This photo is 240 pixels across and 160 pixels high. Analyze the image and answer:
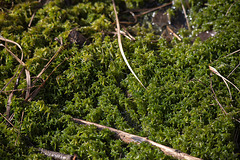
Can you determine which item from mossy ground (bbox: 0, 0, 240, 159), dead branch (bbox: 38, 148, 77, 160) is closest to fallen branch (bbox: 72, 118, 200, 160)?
mossy ground (bbox: 0, 0, 240, 159)

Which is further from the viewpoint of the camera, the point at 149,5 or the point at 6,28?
the point at 149,5

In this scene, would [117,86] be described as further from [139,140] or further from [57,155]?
[57,155]

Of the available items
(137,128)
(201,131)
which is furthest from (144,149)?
(201,131)

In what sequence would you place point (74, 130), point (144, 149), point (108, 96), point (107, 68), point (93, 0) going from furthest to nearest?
1. point (93, 0)
2. point (107, 68)
3. point (108, 96)
4. point (74, 130)
5. point (144, 149)

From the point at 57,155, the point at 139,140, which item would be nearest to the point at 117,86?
the point at 139,140

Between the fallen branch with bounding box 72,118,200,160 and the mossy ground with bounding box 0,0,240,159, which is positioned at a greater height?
the mossy ground with bounding box 0,0,240,159

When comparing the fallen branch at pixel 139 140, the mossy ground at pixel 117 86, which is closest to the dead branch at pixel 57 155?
the mossy ground at pixel 117 86

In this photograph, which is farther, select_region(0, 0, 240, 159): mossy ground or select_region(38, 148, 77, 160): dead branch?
select_region(0, 0, 240, 159): mossy ground

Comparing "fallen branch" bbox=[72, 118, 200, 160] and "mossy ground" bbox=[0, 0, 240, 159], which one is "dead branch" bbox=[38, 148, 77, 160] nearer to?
"mossy ground" bbox=[0, 0, 240, 159]

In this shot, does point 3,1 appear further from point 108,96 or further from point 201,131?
point 201,131
